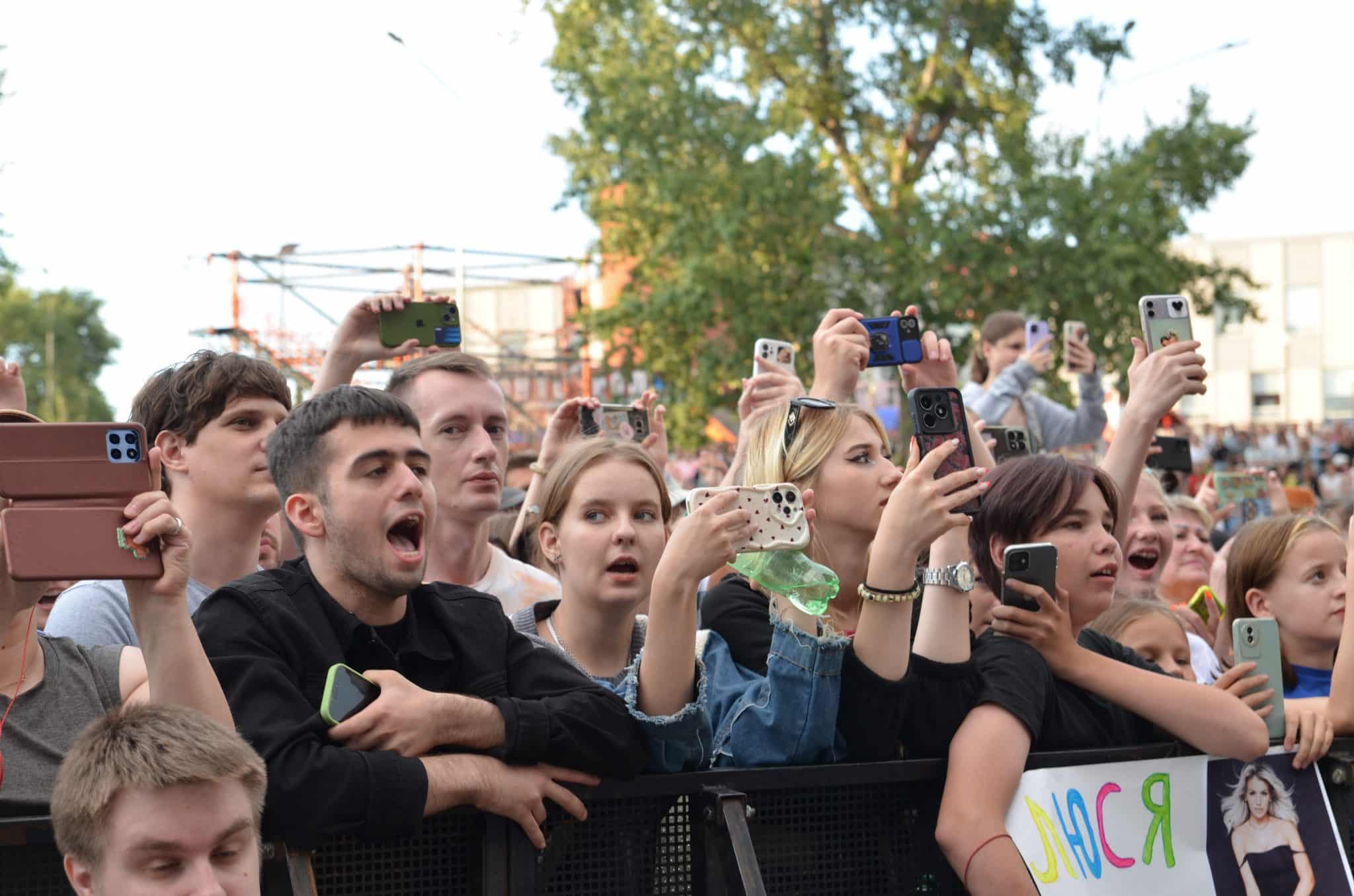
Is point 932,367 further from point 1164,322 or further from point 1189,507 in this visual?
point 1189,507

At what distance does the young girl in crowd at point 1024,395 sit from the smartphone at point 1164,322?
2.25 m

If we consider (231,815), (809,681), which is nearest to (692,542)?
(809,681)

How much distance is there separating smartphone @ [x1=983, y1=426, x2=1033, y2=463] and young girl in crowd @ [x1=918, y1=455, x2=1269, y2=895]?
1327mm

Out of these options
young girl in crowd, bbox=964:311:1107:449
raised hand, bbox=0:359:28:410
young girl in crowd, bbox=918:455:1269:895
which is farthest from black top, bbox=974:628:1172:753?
young girl in crowd, bbox=964:311:1107:449

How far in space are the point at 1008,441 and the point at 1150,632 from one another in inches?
44.7

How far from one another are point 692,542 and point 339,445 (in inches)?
35.4

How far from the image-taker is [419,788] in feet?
9.07

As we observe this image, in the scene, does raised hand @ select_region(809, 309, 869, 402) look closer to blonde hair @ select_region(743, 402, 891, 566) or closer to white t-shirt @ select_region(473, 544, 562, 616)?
blonde hair @ select_region(743, 402, 891, 566)

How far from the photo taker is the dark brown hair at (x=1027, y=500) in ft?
12.7

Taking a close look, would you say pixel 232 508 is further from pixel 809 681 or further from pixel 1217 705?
pixel 1217 705

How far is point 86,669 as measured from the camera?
3133mm

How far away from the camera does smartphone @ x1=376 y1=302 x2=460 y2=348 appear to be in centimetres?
492

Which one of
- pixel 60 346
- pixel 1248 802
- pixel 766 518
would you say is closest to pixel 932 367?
pixel 1248 802

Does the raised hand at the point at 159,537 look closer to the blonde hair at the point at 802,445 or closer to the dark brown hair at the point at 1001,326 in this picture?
the blonde hair at the point at 802,445
